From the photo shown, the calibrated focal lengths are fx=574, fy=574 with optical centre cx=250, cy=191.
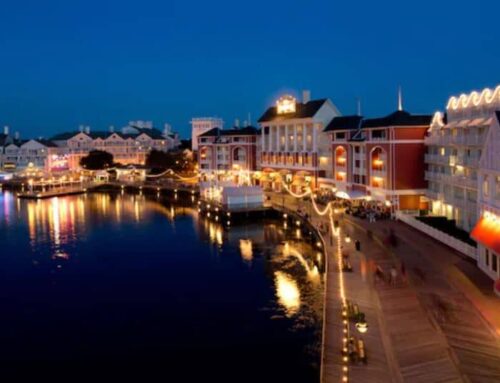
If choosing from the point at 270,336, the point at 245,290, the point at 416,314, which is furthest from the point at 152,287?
the point at 416,314

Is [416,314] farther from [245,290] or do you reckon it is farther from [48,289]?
[48,289]

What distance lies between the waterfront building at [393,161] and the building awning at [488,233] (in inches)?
750

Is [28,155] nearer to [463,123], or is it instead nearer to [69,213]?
[69,213]

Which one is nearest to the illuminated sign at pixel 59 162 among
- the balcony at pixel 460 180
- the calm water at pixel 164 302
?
the calm water at pixel 164 302

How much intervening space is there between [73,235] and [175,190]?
3860 centimetres

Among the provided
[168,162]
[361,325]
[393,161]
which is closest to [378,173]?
[393,161]

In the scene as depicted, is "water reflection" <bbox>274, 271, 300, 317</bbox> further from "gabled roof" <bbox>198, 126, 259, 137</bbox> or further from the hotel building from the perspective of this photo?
"gabled roof" <bbox>198, 126, 259, 137</bbox>

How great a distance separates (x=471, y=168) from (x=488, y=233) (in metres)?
11.7

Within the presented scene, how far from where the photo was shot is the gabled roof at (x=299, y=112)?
224 ft

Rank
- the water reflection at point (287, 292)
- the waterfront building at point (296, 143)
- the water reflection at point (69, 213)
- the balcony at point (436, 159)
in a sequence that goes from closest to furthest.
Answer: the water reflection at point (287, 292) → the balcony at point (436, 159) → the water reflection at point (69, 213) → the waterfront building at point (296, 143)

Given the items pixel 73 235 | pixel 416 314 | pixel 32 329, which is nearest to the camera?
pixel 416 314

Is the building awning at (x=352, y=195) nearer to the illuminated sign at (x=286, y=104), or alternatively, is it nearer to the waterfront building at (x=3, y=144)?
the illuminated sign at (x=286, y=104)

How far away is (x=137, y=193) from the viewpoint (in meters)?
95.2

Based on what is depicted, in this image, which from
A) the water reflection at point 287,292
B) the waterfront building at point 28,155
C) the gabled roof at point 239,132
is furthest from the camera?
the waterfront building at point 28,155
